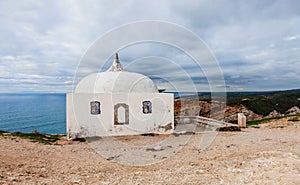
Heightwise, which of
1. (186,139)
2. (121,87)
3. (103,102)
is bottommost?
(186,139)

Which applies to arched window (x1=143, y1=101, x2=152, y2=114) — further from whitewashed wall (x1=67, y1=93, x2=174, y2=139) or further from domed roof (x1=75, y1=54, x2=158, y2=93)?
domed roof (x1=75, y1=54, x2=158, y2=93)

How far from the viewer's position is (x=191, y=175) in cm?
672

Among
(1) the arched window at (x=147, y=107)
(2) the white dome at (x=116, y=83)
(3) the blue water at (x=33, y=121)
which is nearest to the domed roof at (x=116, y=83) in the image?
(2) the white dome at (x=116, y=83)

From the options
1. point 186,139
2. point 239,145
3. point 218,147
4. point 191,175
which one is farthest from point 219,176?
point 186,139

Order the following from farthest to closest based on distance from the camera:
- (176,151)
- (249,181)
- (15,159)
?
(176,151) < (15,159) < (249,181)

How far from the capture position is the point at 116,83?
15.2 m

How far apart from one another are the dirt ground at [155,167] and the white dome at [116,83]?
4.61m

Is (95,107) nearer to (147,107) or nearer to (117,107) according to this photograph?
(117,107)

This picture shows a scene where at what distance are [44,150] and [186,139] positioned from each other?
735cm

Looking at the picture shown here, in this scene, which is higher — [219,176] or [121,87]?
[121,87]

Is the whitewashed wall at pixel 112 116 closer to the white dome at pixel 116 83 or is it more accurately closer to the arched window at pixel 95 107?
the arched window at pixel 95 107

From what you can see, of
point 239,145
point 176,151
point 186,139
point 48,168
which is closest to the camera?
point 48,168

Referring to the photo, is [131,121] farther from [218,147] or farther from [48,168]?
[48,168]

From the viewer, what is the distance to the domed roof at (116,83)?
15.2m
